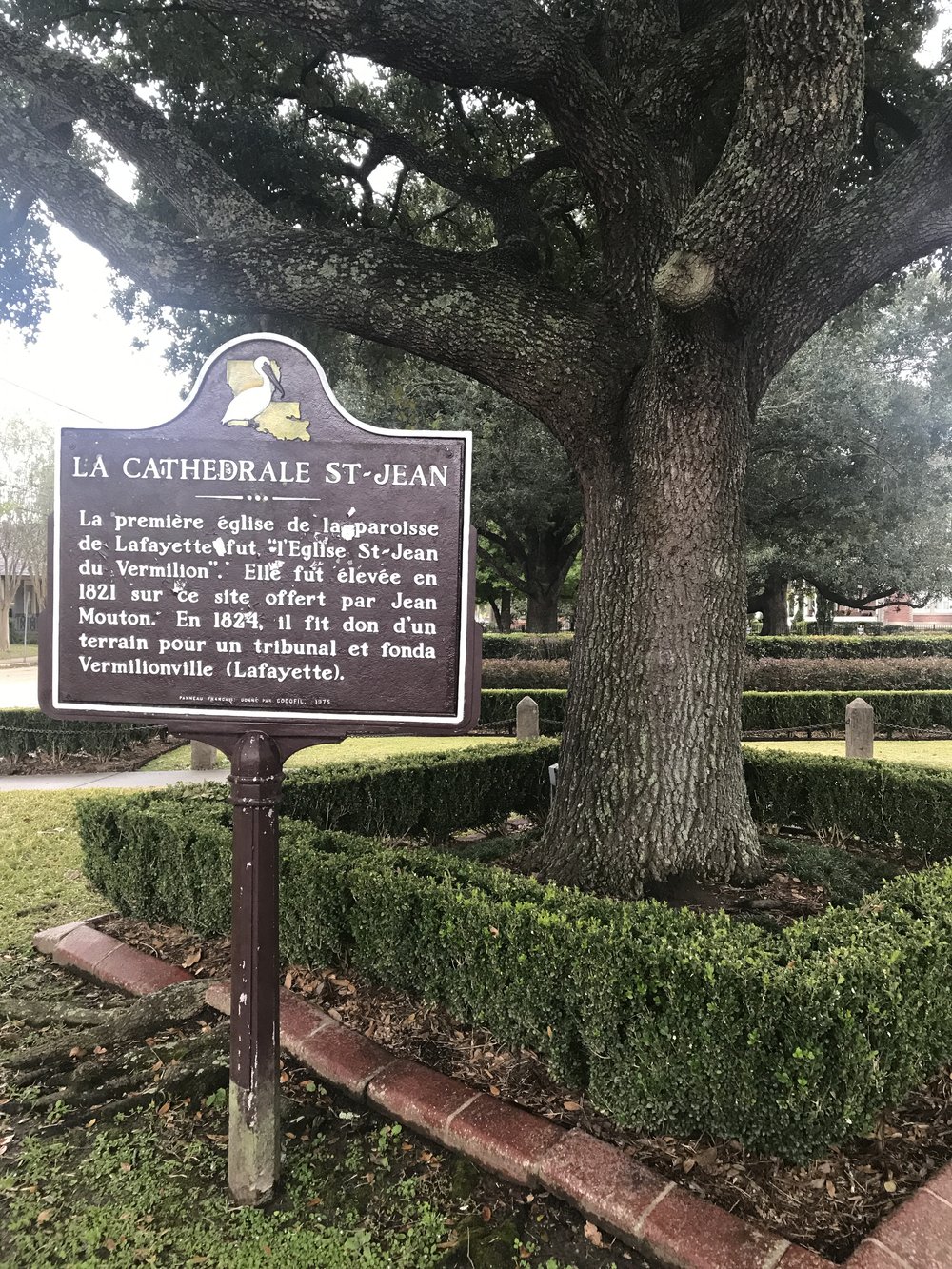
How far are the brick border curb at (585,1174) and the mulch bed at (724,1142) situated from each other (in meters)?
0.12

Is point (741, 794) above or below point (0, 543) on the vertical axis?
below

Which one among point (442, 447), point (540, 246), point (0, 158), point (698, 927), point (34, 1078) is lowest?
point (34, 1078)

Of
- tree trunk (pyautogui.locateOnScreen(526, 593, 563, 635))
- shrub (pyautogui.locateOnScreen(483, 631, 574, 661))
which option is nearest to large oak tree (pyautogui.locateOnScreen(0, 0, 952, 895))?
shrub (pyautogui.locateOnScreen(483, 631, 574, 661))

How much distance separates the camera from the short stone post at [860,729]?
11398 millimetres

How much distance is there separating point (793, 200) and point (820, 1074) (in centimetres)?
371

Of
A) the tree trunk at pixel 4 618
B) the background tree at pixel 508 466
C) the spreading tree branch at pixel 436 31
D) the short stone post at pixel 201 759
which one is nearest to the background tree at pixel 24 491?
the tree trunk at pixel 4 618

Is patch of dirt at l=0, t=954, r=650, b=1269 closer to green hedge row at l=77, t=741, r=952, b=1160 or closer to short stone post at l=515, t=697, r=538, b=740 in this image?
green hedge row at l=77, t=741, r=952, b=1160

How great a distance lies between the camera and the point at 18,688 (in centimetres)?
2447

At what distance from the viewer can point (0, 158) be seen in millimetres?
4664

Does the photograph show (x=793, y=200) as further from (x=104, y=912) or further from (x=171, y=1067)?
(x=104, y=912)

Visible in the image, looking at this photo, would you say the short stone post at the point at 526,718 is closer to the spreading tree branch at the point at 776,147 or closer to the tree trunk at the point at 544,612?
the spreading tree branch at the point at 776,147

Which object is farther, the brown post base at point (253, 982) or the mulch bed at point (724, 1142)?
the brown post base at point (253, 982)

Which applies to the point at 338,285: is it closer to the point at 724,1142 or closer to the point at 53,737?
the point at 724,1142

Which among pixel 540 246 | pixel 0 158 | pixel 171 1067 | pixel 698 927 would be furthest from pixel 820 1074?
pixel 540 246
